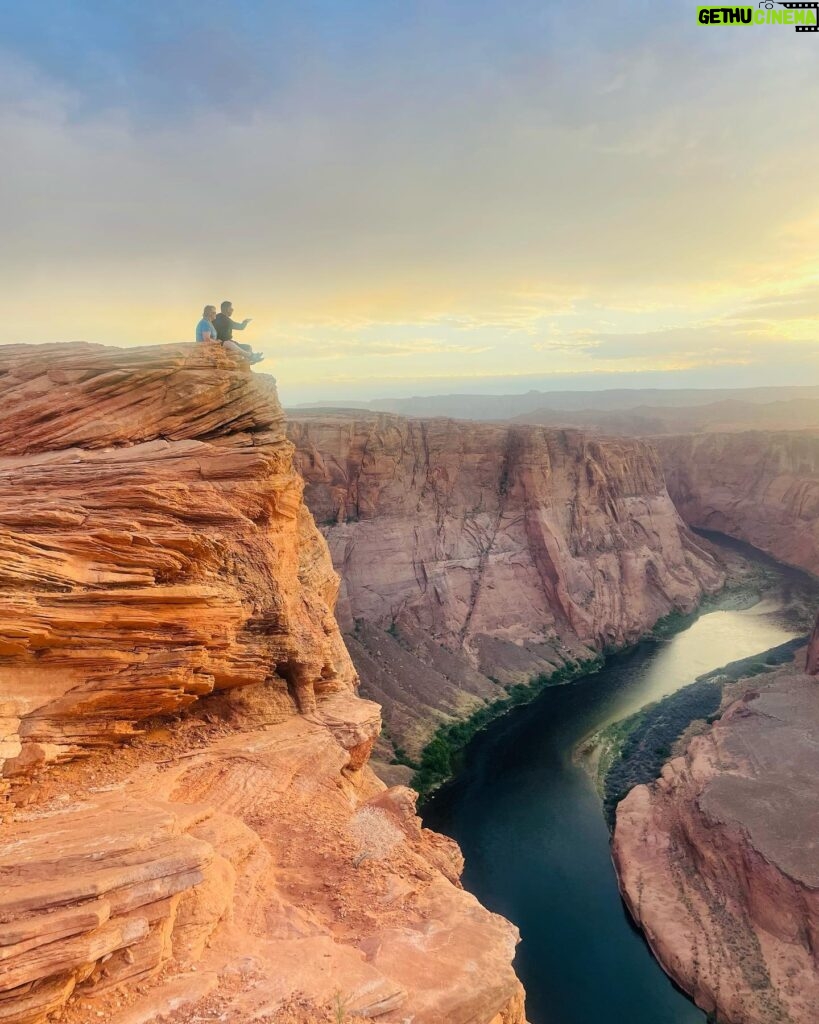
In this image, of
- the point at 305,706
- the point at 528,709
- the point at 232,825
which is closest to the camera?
the point at 232,825

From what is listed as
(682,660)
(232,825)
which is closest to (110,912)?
(232,825)

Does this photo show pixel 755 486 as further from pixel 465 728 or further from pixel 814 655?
pixel 465 728

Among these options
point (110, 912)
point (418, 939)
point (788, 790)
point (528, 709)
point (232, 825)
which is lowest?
point (528, 709)

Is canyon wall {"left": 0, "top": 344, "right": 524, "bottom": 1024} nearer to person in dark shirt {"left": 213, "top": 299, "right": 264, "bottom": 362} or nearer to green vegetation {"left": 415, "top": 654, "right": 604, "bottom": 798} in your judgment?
person in dark shirt {"left": 213, "top": 299, "right": 264, "bottom": 362}

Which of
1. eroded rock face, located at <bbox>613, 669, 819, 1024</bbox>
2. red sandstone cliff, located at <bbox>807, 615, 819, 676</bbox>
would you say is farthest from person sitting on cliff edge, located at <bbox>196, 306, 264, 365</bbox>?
red sandstone cliff, located at <bbox>807, 615, 819, 676</bbox>

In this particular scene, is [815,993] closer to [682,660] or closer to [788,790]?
[788,790]

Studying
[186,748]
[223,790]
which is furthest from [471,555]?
[223,790]
